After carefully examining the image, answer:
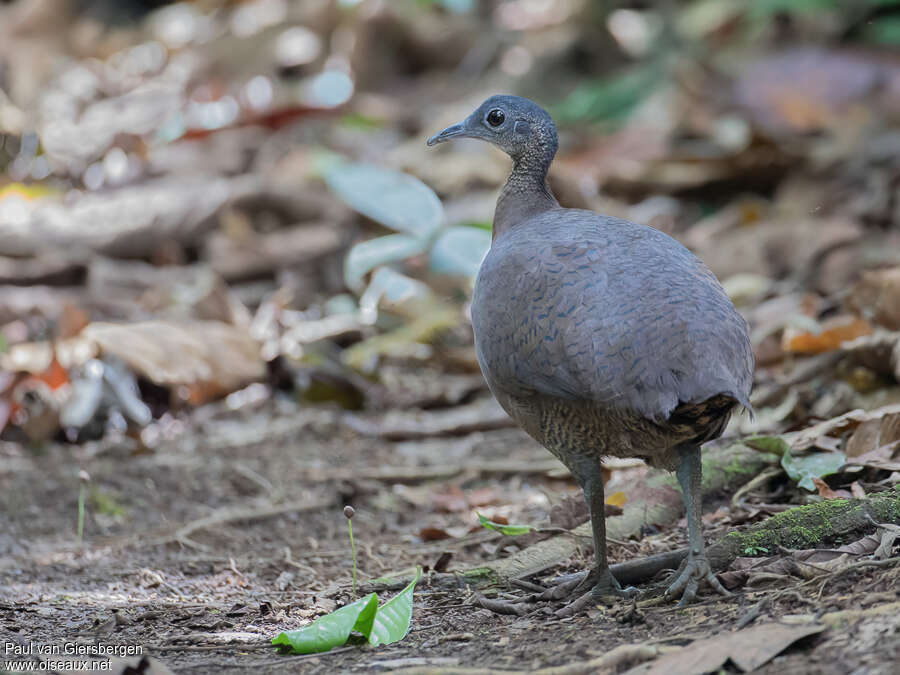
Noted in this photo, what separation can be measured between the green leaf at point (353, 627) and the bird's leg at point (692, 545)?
0.90 m

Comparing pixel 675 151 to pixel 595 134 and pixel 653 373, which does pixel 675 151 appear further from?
pixel 653 373

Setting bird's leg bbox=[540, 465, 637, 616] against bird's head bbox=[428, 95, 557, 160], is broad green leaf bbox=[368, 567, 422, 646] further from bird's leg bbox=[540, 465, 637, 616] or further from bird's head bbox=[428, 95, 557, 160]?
bird's head bbox=[428, 95, 557, 160]

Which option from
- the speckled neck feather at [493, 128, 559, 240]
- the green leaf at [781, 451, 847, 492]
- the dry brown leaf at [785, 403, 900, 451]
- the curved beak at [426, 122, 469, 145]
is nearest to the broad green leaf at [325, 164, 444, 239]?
the curved beak at [426, 122, 469, 145]

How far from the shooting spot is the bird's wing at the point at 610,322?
3.36m

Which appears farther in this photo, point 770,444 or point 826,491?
point 770,444

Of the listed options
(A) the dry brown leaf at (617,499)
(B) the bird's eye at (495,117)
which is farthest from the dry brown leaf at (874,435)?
(B) the bird's eye at (495,117)

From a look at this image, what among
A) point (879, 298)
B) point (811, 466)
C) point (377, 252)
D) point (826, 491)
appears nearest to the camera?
point (826, 491)

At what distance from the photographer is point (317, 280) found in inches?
363

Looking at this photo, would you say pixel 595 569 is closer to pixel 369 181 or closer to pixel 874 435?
pixel 874 435

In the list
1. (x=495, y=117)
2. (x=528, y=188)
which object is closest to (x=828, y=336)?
(x=528, y=188)

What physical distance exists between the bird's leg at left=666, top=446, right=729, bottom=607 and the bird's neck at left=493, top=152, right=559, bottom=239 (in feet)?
4.68

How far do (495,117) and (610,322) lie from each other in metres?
1.80

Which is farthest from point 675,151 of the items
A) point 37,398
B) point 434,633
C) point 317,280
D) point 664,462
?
point 434,633

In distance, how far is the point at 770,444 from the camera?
15.1ft
